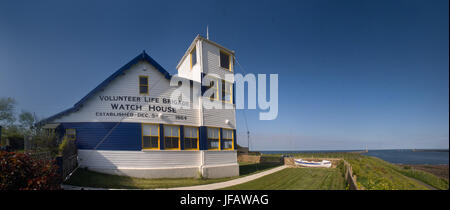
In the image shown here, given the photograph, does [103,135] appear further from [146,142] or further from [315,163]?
[315,163]

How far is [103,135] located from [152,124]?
282 cm

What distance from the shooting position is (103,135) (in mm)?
11297

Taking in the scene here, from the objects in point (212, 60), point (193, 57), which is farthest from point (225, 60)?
point (193, 57)

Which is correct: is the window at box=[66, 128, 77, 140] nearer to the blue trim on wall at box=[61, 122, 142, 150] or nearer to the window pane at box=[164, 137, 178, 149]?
the blue trim on wall at box=[61, 122, 142, 150]

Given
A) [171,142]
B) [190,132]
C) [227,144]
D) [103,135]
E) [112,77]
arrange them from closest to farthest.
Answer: [103,135] → [112,77] → [171,142] → [190,132] → [227,144]

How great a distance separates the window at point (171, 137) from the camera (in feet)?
41.6

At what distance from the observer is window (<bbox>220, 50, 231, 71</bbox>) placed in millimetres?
16041

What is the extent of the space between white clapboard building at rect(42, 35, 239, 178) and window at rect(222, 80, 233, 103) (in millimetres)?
442

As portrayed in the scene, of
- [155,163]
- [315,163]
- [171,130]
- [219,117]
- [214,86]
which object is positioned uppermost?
[214,86]

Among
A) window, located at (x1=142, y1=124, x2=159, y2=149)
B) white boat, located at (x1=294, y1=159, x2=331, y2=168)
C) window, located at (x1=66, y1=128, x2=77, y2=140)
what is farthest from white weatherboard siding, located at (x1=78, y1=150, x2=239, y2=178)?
white boat, located at (x1=294, y1=159, x2=331, y2=168)

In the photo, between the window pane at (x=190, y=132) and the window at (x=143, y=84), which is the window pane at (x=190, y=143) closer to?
the window pane at (x=190, y=132)

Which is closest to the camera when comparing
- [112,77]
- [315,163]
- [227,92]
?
[112,77]
